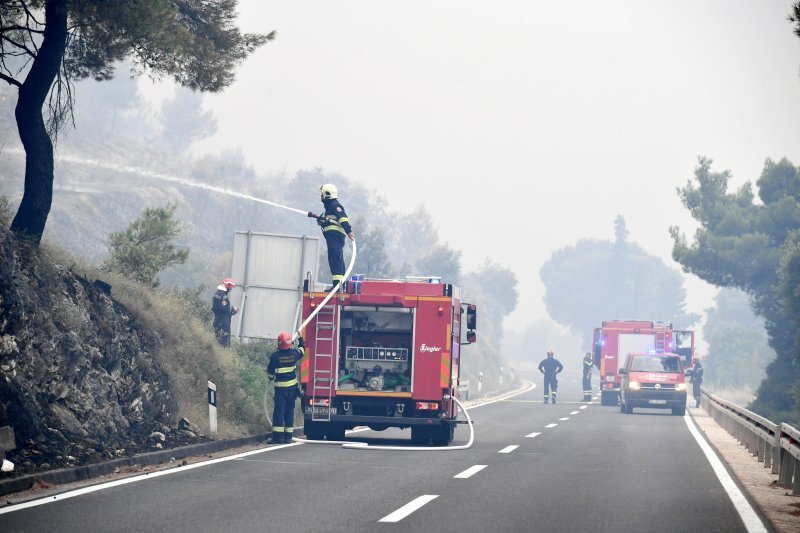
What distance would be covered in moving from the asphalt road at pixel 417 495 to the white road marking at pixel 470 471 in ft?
0.05

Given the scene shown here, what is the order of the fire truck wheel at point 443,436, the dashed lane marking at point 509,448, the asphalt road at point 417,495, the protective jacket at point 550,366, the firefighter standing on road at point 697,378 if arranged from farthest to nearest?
the firefighter standing on road at point 697,378 < the protective jacket at point 550,366 < the fire truck wheel at point 443,436 < the dashed lane marking at point 509,448 < the asphalt road at point 417,495

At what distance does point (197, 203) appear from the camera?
98312 millimetres

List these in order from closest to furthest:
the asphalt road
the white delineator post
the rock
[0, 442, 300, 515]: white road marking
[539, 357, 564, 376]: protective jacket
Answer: the asphalt road → [0, 442, 300, 515]: white road marking → the rock → the white delineator post → [539, 357, 564, 376]: protective jacket

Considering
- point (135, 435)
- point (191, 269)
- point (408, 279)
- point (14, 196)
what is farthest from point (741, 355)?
point (135, 435)

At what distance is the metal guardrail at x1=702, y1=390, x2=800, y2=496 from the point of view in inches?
523

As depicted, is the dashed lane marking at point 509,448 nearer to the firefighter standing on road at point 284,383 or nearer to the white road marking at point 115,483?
the firefighter standing on road at point 284,383

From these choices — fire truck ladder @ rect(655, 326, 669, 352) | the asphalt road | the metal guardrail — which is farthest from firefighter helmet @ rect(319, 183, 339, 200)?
fire truck ladder @ rect(655, 326, 669, 352)

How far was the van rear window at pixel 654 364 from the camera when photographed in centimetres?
3372

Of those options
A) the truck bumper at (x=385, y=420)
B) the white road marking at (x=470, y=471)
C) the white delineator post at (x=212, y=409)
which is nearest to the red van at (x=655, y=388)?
the truck bumper at (x=385, y=420)

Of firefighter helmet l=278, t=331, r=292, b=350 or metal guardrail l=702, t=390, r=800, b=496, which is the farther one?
firefighter helmet l=278, t=331, r=292, b=350

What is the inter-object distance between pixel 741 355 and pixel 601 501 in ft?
227

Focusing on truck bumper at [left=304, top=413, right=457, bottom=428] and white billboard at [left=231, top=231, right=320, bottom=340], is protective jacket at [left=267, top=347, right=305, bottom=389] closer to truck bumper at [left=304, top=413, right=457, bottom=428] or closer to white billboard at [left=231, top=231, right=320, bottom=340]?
truck bumper at [left=304, top=413, right=457, bottom=428]

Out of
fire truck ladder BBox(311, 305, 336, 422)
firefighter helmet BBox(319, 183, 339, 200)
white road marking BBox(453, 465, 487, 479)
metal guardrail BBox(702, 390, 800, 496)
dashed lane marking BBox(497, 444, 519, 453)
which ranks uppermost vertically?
firefighter helmet BBox(319, 183, 339, 200)

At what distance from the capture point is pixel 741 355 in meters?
77.4
